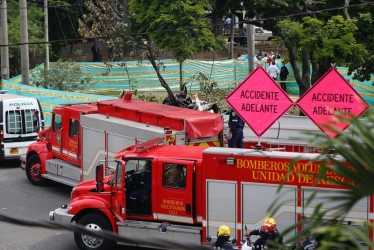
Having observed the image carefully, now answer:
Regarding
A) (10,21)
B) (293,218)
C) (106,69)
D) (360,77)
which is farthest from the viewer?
(10,21)

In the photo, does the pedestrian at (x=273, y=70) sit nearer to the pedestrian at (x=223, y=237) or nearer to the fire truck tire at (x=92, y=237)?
the fire truck tire at (x=92, y=237)

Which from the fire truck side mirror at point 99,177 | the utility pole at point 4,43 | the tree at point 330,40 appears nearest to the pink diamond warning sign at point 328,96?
the fire truck side mirror at point 99,177

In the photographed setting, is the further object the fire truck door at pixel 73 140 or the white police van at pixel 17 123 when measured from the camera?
the white police van at pixel 17 123

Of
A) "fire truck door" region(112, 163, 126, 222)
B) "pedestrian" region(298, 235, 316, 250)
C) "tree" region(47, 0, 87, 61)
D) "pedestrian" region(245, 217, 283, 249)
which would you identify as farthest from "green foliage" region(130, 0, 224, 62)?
"tree" region(47, 0, 87, 61)

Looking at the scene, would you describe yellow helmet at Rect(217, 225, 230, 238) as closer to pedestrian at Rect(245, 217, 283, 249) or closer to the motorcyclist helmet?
the motorcyclist helmet

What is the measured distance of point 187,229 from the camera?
11820mm

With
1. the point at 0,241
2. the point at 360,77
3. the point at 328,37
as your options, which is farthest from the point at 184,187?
the point at 360,77

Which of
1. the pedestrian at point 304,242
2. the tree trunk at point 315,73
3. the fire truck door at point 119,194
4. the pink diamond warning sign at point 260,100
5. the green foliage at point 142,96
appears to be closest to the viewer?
the pedestrian at point 304,242

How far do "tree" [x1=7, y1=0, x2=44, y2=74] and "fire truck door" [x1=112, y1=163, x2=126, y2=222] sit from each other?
2762 cm

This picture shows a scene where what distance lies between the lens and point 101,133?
15789mm

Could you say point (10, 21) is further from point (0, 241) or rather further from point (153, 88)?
point (0, 241)

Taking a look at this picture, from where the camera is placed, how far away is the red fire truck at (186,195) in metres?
11.1

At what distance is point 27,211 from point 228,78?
77.3 feet

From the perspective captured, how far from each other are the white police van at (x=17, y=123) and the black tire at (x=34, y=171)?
1.73 meters
